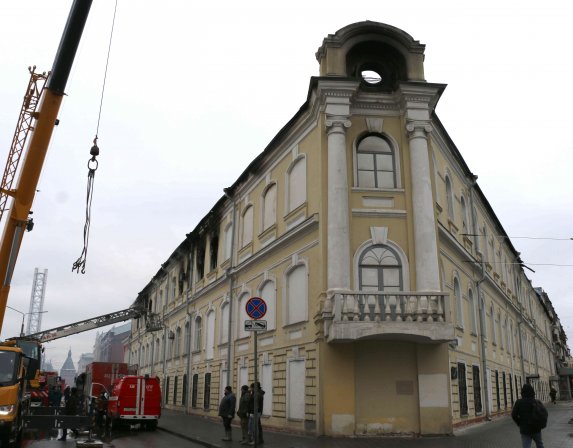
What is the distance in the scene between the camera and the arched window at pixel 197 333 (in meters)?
30.9

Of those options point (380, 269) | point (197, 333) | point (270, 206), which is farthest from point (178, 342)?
point (380, 269)

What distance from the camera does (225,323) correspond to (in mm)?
26281

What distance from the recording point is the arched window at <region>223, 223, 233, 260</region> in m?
27.3

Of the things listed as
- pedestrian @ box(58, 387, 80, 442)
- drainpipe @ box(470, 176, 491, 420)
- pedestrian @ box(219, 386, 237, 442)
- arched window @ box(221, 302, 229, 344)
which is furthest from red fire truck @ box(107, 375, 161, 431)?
drainpipe @ box(470, 176, 491, 420)

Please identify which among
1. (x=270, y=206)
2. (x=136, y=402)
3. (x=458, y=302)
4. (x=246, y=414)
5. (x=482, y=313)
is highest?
(x=270, y=206)

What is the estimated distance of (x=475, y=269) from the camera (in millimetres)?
A: 24031

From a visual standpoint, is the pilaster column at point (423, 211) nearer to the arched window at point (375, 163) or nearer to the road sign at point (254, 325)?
the arched window at point (375, 163)

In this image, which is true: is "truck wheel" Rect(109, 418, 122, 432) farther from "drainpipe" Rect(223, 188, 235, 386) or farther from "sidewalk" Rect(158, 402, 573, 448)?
"drainpipe" Rect(223, 188, 235, 386)

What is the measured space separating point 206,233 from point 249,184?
7747mm

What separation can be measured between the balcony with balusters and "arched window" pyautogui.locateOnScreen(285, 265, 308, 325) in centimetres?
258

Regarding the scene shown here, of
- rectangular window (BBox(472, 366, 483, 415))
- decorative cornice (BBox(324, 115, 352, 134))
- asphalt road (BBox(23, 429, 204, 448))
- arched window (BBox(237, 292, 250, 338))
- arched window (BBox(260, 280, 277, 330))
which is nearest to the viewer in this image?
asphalt road (BBox(23, 429, 204, 448))

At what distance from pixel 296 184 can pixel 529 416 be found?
486 inches

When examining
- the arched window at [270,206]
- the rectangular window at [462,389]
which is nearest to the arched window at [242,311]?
the arched window at [270,206]

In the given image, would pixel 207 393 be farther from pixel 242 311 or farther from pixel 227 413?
pixel 227 413
